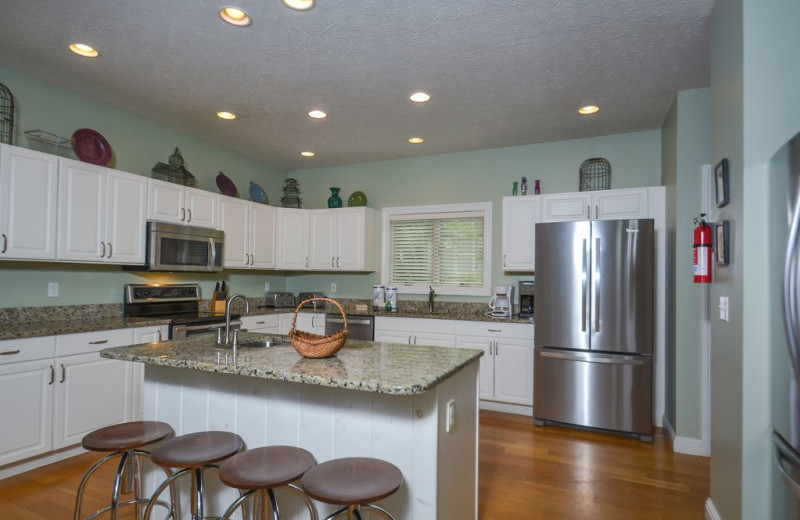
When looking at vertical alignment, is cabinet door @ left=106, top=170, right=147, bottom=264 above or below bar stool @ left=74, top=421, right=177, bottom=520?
above

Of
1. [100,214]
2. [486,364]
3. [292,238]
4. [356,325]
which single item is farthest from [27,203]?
[486,364]

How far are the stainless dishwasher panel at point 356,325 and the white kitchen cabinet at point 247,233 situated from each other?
1.00 metres

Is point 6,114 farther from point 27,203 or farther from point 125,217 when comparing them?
point 125,217

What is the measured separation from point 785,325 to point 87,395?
3.79 metres

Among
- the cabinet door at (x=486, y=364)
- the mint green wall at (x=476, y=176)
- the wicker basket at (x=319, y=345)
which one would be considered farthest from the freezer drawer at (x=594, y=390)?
the wicker basket at (x=319, y=345)

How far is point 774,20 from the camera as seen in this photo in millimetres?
1773

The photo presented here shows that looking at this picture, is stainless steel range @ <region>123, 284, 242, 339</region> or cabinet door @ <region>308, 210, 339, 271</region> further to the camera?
cabinet door @ <region>308, 210, 339, 271</region>

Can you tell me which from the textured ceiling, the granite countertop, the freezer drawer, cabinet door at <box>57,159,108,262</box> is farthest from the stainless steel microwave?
the freezer drawer

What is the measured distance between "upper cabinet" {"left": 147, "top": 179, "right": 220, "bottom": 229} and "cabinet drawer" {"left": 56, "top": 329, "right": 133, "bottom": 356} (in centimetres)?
103

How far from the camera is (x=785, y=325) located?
130cm

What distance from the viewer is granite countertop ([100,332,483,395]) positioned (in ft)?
4.86

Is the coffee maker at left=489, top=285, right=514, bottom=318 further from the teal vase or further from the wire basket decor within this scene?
the teal vase

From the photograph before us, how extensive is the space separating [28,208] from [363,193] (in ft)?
10.7

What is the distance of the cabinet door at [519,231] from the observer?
4.28 m
